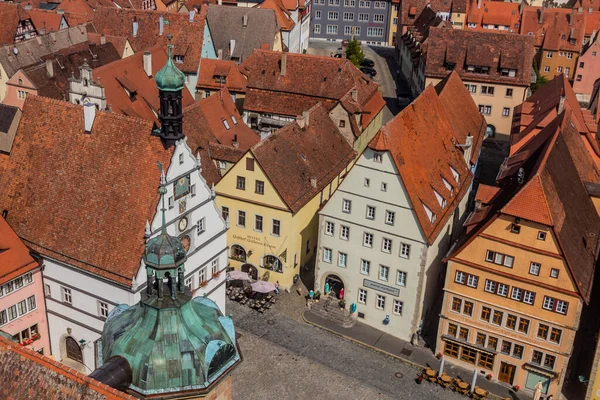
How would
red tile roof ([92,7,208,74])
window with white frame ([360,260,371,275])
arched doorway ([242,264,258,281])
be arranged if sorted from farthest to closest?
1. red tile roof ([92,7,208,74])
2. arched doorway ([242,264,258,281])
3. window with white frame ([360,260,371,275])

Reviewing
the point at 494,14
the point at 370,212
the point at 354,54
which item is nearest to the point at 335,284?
the point at 370,212

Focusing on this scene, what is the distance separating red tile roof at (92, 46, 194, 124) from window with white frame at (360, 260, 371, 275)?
2284 cm

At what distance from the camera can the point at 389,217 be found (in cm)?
5022

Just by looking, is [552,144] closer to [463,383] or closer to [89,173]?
[463,383]

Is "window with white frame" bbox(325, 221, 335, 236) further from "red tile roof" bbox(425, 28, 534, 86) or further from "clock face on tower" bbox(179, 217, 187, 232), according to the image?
"red tile roof" bbox(425, 28, 534, 86)

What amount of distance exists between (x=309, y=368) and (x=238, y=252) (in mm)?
12356

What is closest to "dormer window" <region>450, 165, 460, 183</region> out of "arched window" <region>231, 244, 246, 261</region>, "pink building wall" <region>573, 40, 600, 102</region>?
"arched window" <region>231, 244, 246, 261</region>

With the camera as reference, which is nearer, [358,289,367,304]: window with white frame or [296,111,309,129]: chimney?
[358,289,367,304]: window with white frame

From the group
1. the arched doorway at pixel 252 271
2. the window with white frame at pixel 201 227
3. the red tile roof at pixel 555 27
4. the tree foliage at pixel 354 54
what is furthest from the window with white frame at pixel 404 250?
the red tile roof at pixel 555 27

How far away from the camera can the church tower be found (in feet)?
135

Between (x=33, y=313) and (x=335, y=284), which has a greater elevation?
(x=33, y=313)

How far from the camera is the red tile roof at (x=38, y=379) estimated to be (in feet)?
69.3

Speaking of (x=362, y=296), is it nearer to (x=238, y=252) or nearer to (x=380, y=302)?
(x=380, y=302)

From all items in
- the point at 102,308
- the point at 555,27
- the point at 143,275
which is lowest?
the point at 102,308
